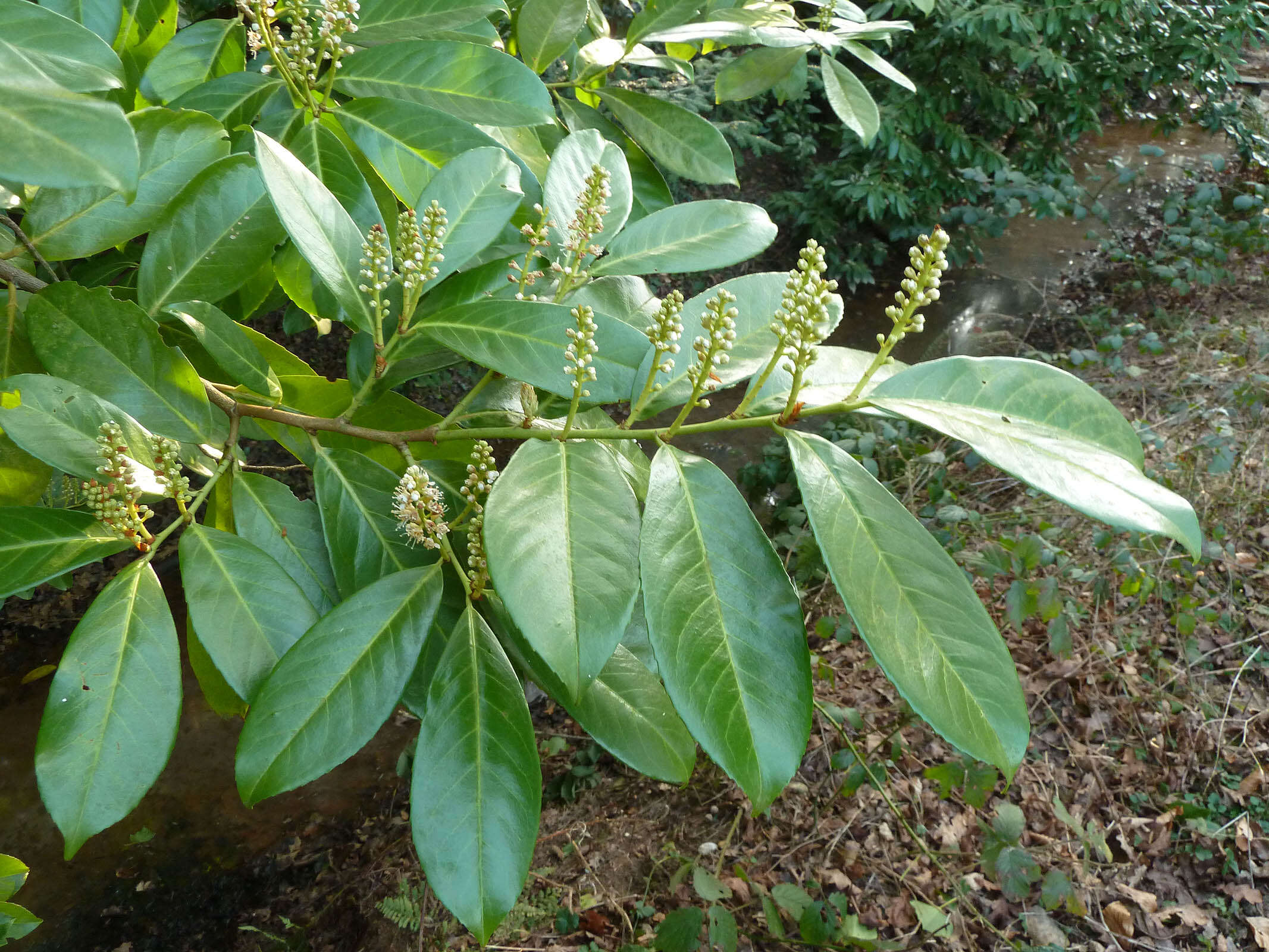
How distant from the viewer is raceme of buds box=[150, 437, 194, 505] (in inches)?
34.9

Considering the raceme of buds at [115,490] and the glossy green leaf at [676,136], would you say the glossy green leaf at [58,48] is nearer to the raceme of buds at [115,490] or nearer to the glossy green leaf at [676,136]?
the raceme of buds at [115,490]

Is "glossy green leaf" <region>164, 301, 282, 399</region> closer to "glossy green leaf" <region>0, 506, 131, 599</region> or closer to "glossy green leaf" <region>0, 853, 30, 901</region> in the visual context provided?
"glossy green leaf" <region>0, 506, 131, 599</region>

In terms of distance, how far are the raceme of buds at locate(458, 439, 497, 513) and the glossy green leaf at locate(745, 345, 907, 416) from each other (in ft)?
0.94

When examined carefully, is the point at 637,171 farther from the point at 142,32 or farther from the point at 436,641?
the point at 436,641

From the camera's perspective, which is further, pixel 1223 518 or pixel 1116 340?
pixel 1116 340

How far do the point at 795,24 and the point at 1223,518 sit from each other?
3.21 m

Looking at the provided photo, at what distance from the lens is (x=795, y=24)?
172cm

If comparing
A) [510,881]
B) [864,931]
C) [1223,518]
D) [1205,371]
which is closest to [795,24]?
[510,881]

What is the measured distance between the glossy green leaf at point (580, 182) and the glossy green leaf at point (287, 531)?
448 millimetres

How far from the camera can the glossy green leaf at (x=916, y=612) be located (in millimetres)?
681

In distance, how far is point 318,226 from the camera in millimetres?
908

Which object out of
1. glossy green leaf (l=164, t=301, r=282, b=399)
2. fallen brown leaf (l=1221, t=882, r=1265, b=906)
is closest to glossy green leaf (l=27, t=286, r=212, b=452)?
glossy green leaf (l=164, t=301, r=282, b=399)

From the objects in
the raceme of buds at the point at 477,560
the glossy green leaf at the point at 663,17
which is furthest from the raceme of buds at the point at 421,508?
the glossy green leaf at the point at 663,17

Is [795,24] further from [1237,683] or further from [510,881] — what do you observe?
[1237,683]
